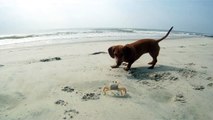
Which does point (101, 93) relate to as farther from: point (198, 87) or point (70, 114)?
point (198, 87)

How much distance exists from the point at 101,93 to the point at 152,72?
190 cm

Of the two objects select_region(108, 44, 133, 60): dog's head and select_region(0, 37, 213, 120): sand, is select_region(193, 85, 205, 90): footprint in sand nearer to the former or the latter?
select_region(0, 37, 213, 120): sand

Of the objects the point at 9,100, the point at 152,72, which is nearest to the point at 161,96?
the point at 152,72

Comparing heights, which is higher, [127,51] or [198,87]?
[127,51]

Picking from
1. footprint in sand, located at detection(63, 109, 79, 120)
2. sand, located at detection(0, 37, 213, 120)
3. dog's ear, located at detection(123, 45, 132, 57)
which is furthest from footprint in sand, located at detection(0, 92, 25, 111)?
dog's ear, located at detection(123, 45, 132, 57)

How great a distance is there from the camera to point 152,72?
6.41m

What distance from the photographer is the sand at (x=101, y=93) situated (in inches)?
162

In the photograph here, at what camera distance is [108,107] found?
169 inches

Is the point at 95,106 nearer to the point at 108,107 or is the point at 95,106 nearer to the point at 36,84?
the point at 108,107

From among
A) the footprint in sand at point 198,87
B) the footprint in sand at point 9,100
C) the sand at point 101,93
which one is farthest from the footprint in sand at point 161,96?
the footprint in sand at point 9,100

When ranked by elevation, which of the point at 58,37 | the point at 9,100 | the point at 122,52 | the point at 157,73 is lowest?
the point at 58,37

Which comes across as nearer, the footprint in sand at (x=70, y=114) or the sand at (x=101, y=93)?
the footprint in sand at (x=70, y=114)

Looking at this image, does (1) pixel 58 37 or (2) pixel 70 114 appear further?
(1) pixel 58 37

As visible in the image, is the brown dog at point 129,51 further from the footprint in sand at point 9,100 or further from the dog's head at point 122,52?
the footprint in sand at point 9,100
